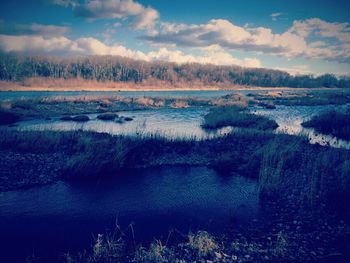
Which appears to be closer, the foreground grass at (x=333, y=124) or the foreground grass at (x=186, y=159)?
the foreground grass at (x=186, y=159)

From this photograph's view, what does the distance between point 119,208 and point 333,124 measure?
2805cm

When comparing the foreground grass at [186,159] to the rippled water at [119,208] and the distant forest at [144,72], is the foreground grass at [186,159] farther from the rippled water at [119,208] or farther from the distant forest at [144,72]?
the distant forest at [144,72]

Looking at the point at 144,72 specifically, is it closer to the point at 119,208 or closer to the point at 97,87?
the point at 97,87

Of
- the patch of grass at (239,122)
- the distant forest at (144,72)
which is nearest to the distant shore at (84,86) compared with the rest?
the distant forest at (144,72)

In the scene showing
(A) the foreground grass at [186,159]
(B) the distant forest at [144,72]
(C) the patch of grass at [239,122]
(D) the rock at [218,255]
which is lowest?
(D) the rock at [218,255]

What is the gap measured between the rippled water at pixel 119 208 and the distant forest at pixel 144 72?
107769 millimetres

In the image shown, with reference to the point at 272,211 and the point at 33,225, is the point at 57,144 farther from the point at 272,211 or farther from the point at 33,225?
the point at 272,211

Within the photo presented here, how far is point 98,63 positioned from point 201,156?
139 metres

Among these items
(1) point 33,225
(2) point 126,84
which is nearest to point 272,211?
(1) point 33,225

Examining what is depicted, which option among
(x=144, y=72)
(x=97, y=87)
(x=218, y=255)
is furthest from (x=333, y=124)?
(x=144, y=72)

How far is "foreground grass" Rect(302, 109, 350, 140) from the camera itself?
28062mm

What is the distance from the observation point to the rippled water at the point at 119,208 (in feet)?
33.2

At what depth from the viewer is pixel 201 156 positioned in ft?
65.6

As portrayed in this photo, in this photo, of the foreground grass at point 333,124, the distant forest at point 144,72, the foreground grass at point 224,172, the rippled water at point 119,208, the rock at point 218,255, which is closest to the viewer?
the rock at point 218,255
